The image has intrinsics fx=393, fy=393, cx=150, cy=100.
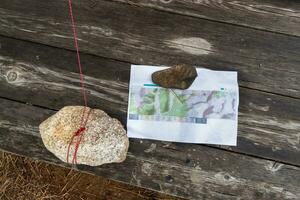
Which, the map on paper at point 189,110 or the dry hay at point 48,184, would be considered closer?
the map on paper at point 189,110

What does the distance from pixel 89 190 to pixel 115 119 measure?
69cm

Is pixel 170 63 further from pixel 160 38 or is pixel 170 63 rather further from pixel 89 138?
pixel 89 138

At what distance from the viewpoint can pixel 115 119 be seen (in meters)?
1.61

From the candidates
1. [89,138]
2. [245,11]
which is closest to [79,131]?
[89,138]

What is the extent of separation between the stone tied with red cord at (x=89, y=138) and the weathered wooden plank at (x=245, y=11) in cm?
54

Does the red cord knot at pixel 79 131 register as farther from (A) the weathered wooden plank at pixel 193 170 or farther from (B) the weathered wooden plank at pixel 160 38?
(B) the weathered wooden plank at pixel 160 38

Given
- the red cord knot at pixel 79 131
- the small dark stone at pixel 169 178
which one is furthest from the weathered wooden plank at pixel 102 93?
the small dark stone at pixel 169 178

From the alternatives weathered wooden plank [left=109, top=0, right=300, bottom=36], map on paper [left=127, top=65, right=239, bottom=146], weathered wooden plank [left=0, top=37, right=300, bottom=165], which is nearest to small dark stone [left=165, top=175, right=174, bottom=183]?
map on paper [left=127, top=65, right=239, bottom=146]

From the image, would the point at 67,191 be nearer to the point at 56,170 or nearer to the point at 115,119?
the point at 56,170

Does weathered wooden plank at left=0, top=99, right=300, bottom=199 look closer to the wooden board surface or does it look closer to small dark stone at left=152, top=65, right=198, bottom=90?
the wooden board surface

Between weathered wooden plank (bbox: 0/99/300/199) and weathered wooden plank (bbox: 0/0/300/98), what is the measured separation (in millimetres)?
334

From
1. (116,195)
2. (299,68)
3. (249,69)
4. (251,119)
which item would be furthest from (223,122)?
(116,195)

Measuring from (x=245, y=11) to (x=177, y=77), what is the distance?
0.44 metres

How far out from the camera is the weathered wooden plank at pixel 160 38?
A: 167cm
